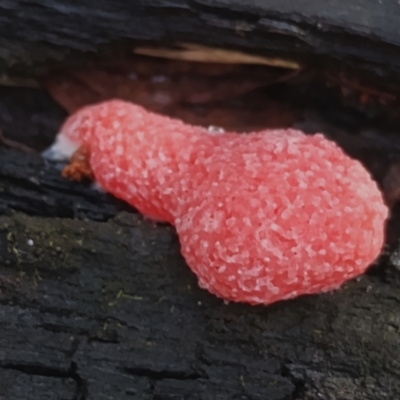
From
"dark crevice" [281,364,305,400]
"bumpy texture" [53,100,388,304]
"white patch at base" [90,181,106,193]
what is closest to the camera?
"bumpy texture" [53,100,388,304]

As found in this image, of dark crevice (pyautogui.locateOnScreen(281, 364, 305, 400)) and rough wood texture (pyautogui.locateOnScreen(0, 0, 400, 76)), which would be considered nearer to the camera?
dark crevice (pyautogui.locateOnScreen(281, 364, 305, 400))

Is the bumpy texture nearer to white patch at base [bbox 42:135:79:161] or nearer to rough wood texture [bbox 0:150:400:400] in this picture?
rough wood texture [bbox 0:150:400:400]

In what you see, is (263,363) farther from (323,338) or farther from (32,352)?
(32,352)

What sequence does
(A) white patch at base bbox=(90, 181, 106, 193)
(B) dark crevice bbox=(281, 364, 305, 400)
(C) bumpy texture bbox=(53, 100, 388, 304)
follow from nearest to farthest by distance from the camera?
(C) bumpy texture bbox=(53, 100, 388, 304) → (B) dark crevice bbox=(281, 364, 305, 400) → (A) white patch at base bbox=(90, 181, 106, 193)


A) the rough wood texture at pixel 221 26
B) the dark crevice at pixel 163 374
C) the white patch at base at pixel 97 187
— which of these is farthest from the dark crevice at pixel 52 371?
the rough wood texture at pixel 221 26

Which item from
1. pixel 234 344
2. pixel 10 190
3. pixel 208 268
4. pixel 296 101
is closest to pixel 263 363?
pixel 234 344

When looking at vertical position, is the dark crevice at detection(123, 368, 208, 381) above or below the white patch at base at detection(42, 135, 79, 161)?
below

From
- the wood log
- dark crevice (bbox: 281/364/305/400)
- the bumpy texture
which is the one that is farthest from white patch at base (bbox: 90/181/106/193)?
dark crevice (bbox: 281/364/305/400)

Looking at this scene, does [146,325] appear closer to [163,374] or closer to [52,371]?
[163,374]

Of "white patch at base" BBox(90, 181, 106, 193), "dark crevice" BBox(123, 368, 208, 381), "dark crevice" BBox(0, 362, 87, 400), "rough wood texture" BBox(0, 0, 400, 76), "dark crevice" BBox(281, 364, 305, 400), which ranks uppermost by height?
"rough wood texture" BBox(0, 0, 400, 76)
